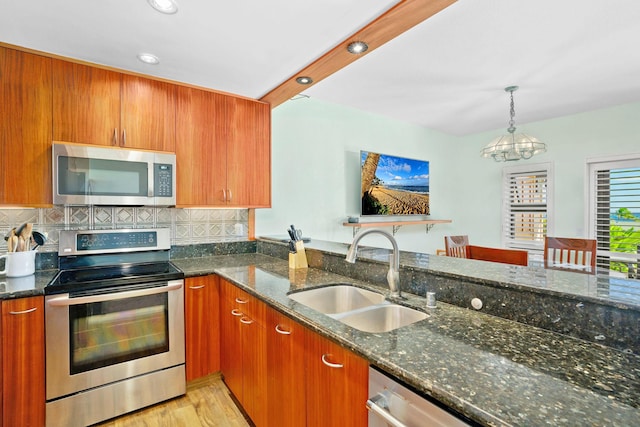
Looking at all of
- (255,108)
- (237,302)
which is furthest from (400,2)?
(237,302)

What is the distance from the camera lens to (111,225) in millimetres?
2354

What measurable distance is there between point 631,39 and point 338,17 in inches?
83.8

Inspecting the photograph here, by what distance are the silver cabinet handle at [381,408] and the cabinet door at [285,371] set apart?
42cm

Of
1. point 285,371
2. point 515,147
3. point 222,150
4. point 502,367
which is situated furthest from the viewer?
point 515,147

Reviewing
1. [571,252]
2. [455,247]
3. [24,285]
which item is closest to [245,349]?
[24,285]

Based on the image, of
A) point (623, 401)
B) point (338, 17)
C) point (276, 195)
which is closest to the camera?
point (623, 401)

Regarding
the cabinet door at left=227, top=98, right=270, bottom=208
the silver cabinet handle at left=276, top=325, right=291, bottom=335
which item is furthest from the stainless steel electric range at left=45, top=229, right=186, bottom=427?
the silver cabinet handle at left=276, top=325, right=291, bottom=335

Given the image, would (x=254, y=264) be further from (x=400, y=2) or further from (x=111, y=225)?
(x=400, y=2)

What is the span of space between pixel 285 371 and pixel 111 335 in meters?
1.22

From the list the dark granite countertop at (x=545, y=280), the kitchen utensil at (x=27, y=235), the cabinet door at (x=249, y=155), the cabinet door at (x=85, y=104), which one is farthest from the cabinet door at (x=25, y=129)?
the dark granite countertop at (x=545, y=280)

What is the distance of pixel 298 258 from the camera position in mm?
2230

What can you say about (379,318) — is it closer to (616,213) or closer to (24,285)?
(24,285)

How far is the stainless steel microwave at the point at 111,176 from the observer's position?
6.38 ft

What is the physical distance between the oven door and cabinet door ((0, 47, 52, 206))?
723 millimetres
